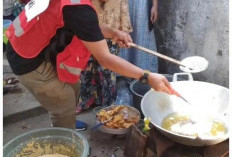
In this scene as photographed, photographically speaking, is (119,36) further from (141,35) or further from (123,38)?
(141,35)

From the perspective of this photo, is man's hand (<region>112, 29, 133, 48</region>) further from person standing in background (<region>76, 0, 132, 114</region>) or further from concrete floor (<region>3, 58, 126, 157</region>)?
concrete floor (<region>3, 58, 126, 157</region>)

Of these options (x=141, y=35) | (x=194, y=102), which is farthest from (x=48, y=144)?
(x=141, y=35)

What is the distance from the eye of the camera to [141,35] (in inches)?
160

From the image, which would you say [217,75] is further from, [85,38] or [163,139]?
[85,38]

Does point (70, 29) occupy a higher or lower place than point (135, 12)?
higher

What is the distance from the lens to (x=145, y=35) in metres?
4.09

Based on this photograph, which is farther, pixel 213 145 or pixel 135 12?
pixel 135 12

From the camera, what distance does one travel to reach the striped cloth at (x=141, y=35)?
3.97 metres

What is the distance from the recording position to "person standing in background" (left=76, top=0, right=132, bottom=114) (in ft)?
12.1

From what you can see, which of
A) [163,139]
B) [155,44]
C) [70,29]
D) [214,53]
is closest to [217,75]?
[214,53]

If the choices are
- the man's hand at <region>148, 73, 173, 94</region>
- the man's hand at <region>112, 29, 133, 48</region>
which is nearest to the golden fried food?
the man's hand at <region>112, 29, 133, 48</region>

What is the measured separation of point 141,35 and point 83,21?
2.22 meters

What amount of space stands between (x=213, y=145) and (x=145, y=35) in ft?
6.93

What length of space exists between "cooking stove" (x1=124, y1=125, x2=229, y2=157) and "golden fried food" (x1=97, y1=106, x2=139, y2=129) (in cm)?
83
